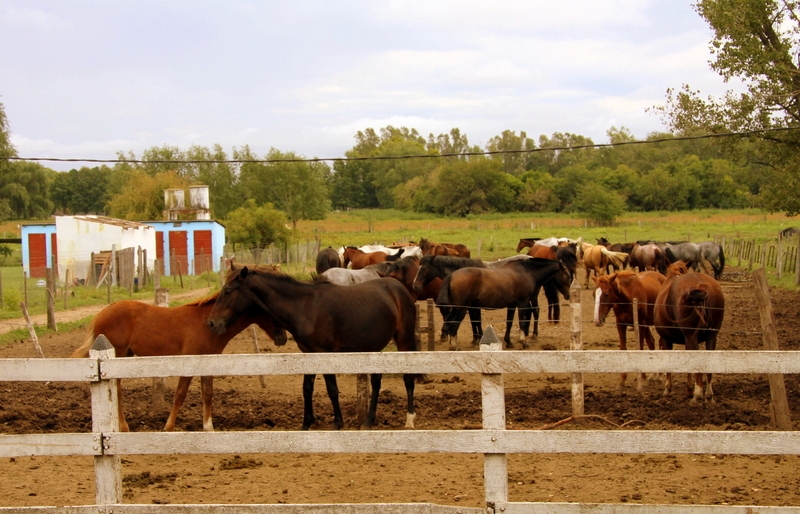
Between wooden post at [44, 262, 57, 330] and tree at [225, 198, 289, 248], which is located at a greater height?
tree at [225, 198, 289, 248]

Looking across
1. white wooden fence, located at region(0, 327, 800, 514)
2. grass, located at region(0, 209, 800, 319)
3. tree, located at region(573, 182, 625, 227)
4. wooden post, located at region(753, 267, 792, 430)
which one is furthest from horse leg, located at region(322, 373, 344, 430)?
tree, located at region(573, 182, 625, 227)

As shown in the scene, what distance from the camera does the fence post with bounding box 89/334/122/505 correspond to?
4.33 meters

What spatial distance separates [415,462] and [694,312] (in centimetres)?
489

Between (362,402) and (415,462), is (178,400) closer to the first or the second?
(362,402)

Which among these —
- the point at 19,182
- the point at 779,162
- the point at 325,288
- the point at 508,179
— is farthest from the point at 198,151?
the point at 325,288

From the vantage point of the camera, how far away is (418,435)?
4.25 meters

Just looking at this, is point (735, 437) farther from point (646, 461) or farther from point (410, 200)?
point (410, 200)

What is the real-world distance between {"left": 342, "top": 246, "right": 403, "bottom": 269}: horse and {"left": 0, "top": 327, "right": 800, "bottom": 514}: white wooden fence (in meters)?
14.9

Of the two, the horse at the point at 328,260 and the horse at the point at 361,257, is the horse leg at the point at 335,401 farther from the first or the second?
the horse at the point at 328,260

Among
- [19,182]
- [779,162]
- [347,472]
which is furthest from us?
[19,182]

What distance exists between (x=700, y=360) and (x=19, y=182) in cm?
7671

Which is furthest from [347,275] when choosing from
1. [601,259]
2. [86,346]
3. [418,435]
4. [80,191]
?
[80,191]

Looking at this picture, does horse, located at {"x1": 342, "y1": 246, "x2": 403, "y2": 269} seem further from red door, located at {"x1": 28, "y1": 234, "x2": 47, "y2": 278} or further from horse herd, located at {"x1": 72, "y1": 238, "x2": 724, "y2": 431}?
red door, located at {"x1": 28, "y1": 234, "x2": 47, "y2": 278}

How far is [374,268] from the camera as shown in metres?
15.4
